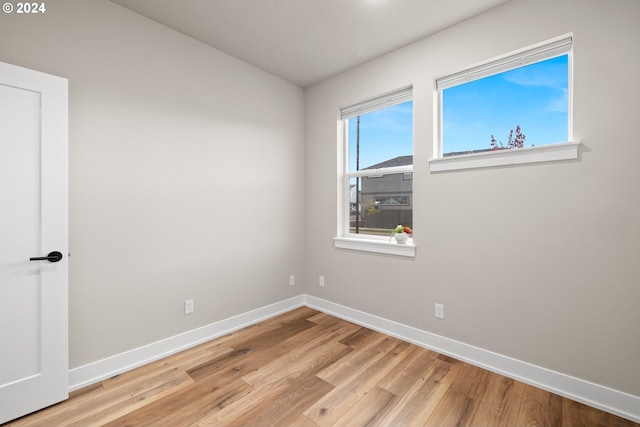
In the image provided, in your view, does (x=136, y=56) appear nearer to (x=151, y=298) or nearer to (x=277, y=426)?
(x=151, y=298)

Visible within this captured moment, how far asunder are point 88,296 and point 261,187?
176 centimetres

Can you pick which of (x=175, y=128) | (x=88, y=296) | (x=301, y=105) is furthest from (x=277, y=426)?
(x=301, y=105)

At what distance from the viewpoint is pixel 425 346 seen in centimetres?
254

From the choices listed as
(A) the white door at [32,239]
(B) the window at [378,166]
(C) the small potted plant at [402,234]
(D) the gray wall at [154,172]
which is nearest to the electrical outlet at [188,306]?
(D) the gray wall at [154,172]

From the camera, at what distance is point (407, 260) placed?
2.69m

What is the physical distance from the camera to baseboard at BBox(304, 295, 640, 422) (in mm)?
1722

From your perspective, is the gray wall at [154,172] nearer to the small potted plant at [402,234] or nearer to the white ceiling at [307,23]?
the white ceiling at [307,23]

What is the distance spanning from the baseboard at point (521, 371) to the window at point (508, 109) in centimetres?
151

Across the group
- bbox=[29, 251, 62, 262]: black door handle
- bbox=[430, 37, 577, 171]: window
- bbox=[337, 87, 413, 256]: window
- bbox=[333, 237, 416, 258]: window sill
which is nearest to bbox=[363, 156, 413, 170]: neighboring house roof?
bbox=[337, 87, 413, 256]: window

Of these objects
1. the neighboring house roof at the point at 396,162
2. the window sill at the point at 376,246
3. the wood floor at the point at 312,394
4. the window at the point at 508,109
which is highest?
the window at the point at 508,109

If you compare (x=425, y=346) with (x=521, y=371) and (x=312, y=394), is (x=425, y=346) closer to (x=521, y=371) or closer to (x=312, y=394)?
(x=521, y=371)

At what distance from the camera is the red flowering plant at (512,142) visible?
7.14 ft

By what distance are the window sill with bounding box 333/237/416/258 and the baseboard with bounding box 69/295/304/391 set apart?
3.53 feet

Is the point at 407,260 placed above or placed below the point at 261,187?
below
